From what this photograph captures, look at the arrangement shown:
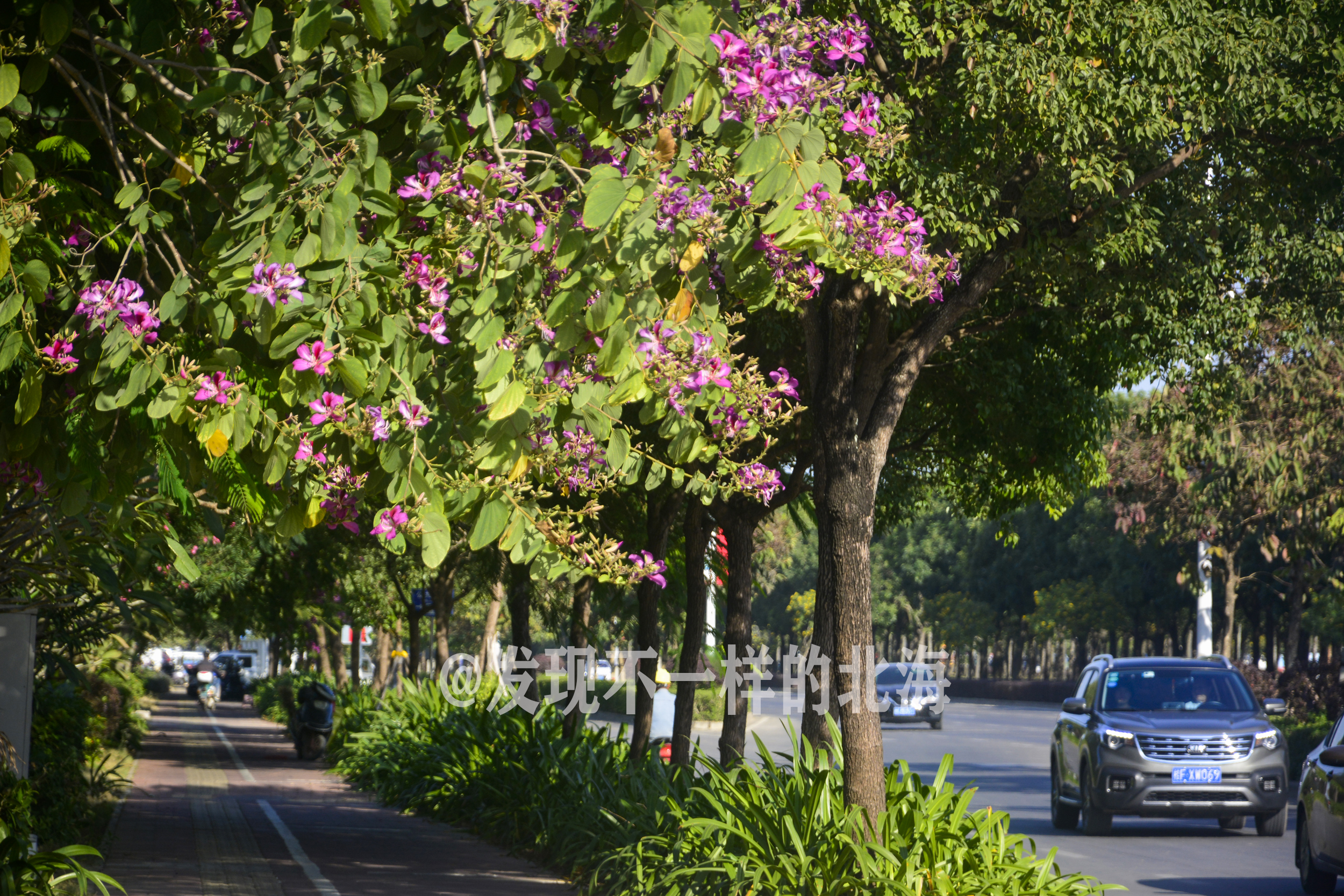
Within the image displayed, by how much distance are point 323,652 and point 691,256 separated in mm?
42738

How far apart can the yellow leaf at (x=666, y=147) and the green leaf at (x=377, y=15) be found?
0.83 metres

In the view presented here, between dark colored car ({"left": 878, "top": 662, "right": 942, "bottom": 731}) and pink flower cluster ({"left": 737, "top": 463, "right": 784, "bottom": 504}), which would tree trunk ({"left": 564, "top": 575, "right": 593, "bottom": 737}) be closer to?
pink flower cluster ({"left": 737, "top": 463, "right": 784, "bottom": 504})

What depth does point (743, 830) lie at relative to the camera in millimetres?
8445

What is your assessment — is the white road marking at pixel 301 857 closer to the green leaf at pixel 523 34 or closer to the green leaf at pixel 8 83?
the green leaf at pixel 8 83

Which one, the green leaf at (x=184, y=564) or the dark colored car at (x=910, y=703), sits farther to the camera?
the dark colored car at (x=910, y=703)

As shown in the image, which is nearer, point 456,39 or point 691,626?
point 456,39

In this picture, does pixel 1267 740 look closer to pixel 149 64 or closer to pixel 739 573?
pixel 739 573

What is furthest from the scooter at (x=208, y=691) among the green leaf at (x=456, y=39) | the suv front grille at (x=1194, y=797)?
the green leaf at (x=456, y=39)

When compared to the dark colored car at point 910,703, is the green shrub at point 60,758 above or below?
above

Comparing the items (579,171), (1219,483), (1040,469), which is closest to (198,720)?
(1219,483)

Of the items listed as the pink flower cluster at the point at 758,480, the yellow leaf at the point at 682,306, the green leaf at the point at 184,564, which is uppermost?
the yellow leaf at the point at 682,306

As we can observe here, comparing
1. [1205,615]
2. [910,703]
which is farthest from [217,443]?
[910,703]

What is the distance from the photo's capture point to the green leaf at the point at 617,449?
4.17 m

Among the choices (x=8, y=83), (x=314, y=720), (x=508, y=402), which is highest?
(x=8, y=83)
